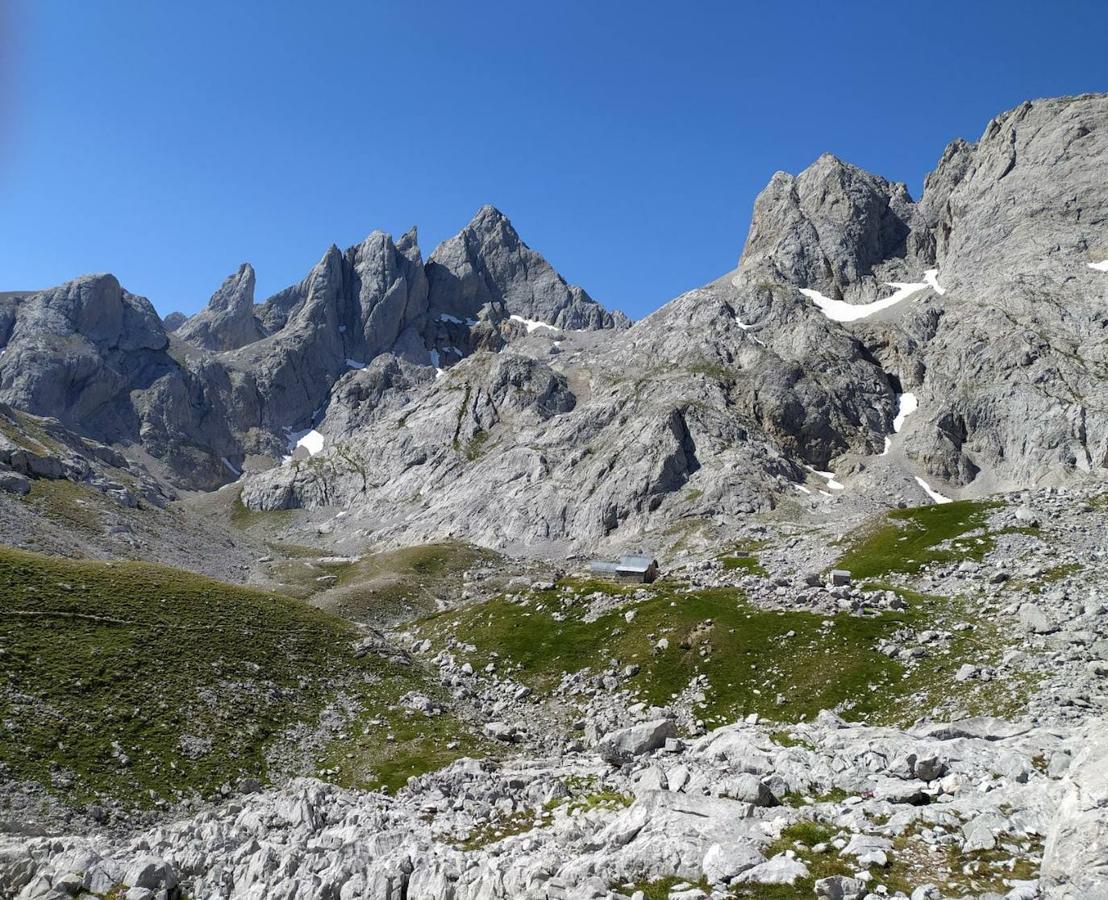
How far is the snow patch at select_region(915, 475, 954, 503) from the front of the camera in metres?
157

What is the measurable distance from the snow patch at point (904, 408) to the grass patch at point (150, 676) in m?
172

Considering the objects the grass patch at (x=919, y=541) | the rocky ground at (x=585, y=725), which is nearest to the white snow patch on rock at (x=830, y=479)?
the rocky ground at (x=585, y=725)

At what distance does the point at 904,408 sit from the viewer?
646 ft

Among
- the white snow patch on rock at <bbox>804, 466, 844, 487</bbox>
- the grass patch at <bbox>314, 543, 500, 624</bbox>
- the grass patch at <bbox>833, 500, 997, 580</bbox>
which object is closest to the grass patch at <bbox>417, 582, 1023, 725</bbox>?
the grass patch at <bbox>833, 500, 997, 580</bbox>

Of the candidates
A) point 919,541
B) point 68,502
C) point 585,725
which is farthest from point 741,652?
point 68,502

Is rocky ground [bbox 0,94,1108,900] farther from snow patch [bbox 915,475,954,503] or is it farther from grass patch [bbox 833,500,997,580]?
snow patch [bbox 915,475,954,503]

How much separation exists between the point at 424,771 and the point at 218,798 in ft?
35.5

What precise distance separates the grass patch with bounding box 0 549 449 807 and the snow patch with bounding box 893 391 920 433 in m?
172

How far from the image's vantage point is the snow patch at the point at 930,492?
157 meters

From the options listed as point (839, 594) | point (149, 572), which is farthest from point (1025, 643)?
point (149, 572)

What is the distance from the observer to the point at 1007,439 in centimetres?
16688

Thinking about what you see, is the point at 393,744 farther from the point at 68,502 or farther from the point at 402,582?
the point at 68,502

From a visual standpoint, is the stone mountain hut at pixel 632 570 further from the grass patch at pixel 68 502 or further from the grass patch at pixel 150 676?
the grass patch at pixel 68 502

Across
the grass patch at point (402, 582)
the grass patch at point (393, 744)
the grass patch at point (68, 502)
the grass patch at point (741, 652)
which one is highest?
the grass patch at point (68, 502)
